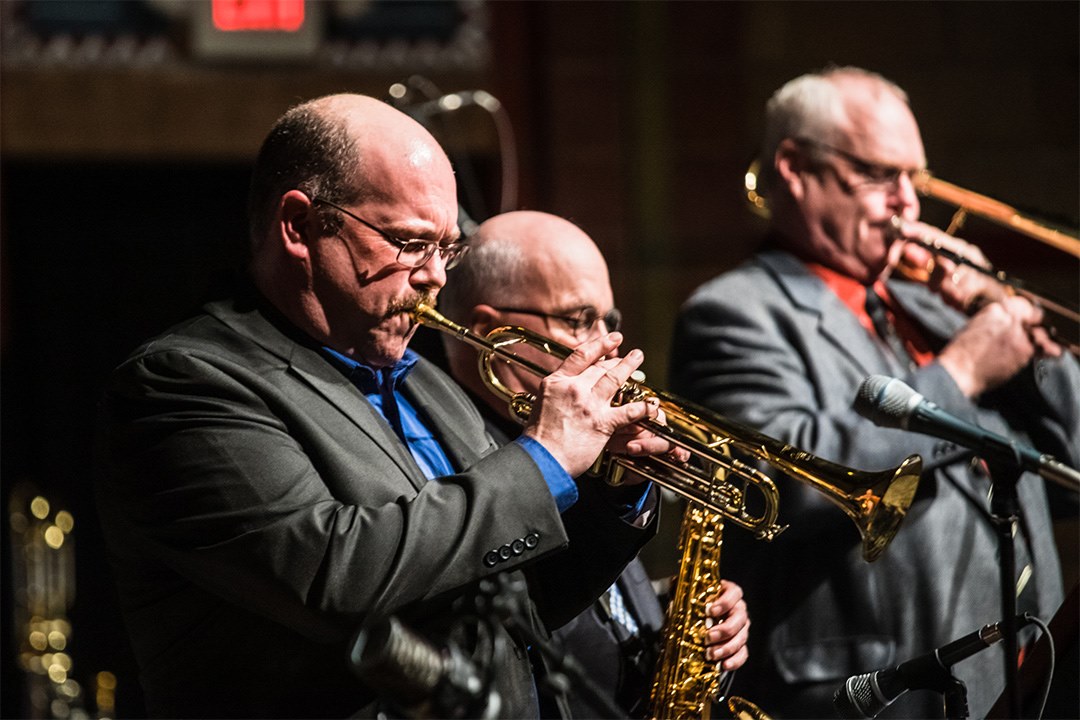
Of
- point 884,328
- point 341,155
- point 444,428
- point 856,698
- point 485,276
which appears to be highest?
point 341,155

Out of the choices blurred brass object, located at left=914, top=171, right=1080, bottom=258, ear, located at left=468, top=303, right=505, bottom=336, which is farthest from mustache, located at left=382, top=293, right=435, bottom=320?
blurred brass object, located at left=914, top=171, right=1080, bottom=258

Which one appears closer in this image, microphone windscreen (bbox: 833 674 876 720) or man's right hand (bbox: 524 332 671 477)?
man's right hand (bbox: 524 332 671 477)

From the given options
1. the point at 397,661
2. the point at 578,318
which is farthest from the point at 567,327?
the point at 397,661

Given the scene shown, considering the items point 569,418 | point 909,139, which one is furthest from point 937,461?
point 569,418

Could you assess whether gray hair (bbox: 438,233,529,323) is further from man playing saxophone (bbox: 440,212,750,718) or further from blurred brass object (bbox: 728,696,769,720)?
blurred brass object (bbox: 728,696,769,720)

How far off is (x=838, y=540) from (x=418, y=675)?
182 cm

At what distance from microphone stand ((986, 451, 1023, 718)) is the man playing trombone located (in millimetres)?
901

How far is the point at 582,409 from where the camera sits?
7.69 ft

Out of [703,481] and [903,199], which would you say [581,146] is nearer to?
[903,199]

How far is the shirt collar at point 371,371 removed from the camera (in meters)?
2.48

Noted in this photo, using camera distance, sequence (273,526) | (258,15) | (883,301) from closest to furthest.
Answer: (273,526)
(883,301)
(258,15)

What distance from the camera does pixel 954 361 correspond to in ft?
11.2

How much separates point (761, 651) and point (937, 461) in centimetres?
56

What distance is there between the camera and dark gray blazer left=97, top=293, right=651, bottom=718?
217 cm
